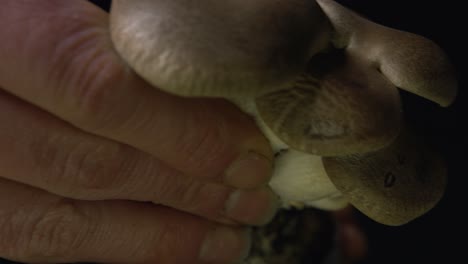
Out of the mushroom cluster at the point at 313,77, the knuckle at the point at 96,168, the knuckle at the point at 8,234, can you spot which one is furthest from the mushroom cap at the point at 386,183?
the knuckle at the point at 8,234

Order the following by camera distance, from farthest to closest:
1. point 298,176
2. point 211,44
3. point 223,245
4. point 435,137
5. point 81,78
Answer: point 435,137, point 223,245, point 298,176, point 81,78, point 211,44

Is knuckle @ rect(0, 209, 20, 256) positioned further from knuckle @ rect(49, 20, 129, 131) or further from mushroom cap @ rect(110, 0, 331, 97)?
mushroom cap @ rect(110, 0, 331, 97)

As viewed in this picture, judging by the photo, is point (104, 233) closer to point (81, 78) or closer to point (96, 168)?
point (96, 168)

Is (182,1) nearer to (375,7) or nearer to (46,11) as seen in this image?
(46,11)

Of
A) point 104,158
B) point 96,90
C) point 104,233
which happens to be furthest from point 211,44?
point 104,233

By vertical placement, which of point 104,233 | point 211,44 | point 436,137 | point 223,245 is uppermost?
point 211,44

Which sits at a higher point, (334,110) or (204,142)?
(334,110)
